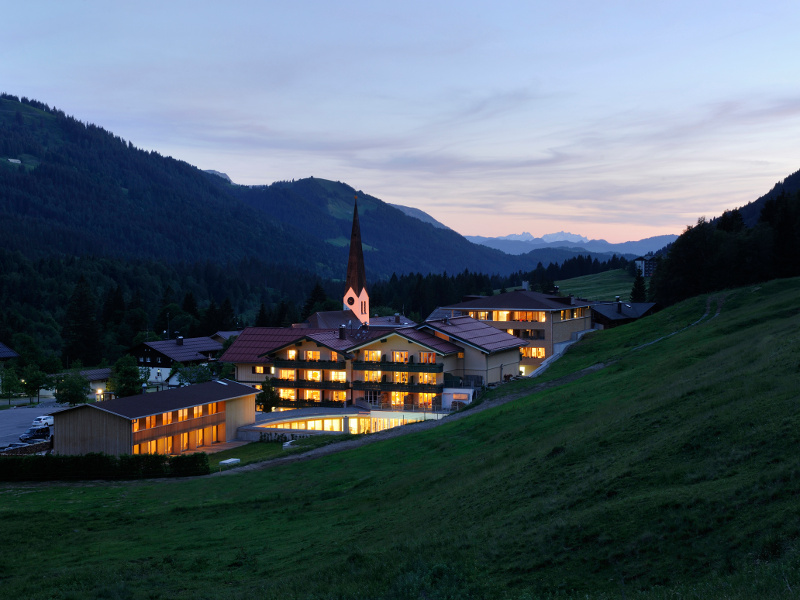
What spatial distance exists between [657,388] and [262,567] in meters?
20.2

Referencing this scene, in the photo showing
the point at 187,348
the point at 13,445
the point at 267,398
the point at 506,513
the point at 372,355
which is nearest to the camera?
the point at 506,513

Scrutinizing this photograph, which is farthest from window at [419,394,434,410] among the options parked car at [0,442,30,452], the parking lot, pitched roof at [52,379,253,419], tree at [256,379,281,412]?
the parking lot

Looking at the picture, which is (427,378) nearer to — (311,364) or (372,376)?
(372,376)

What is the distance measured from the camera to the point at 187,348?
110250 millimetres

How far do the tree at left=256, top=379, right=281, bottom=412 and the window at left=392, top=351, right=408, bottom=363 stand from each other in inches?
547

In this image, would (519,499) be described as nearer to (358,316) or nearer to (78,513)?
(78,513)

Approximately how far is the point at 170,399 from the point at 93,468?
1242cm

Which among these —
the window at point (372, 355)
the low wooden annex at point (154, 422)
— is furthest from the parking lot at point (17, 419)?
the window at point (372, 355)

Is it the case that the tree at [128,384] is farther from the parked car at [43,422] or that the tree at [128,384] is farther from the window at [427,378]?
the window at [427,378]

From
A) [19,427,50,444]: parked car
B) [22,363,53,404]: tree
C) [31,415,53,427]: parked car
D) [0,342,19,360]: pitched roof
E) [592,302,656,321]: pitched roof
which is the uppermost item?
[592,302,656,321]: pitched roof

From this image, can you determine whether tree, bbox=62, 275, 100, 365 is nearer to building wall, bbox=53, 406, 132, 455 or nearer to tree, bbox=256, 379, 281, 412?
tree, bbox=256, 379, 281, 412

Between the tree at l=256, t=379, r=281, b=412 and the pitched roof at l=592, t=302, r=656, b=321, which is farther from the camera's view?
the pitched roof at l=592, t=302, r=656, b=321

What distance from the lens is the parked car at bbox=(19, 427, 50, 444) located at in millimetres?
60531

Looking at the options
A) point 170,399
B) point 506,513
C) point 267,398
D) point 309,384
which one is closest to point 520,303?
point 309,384
